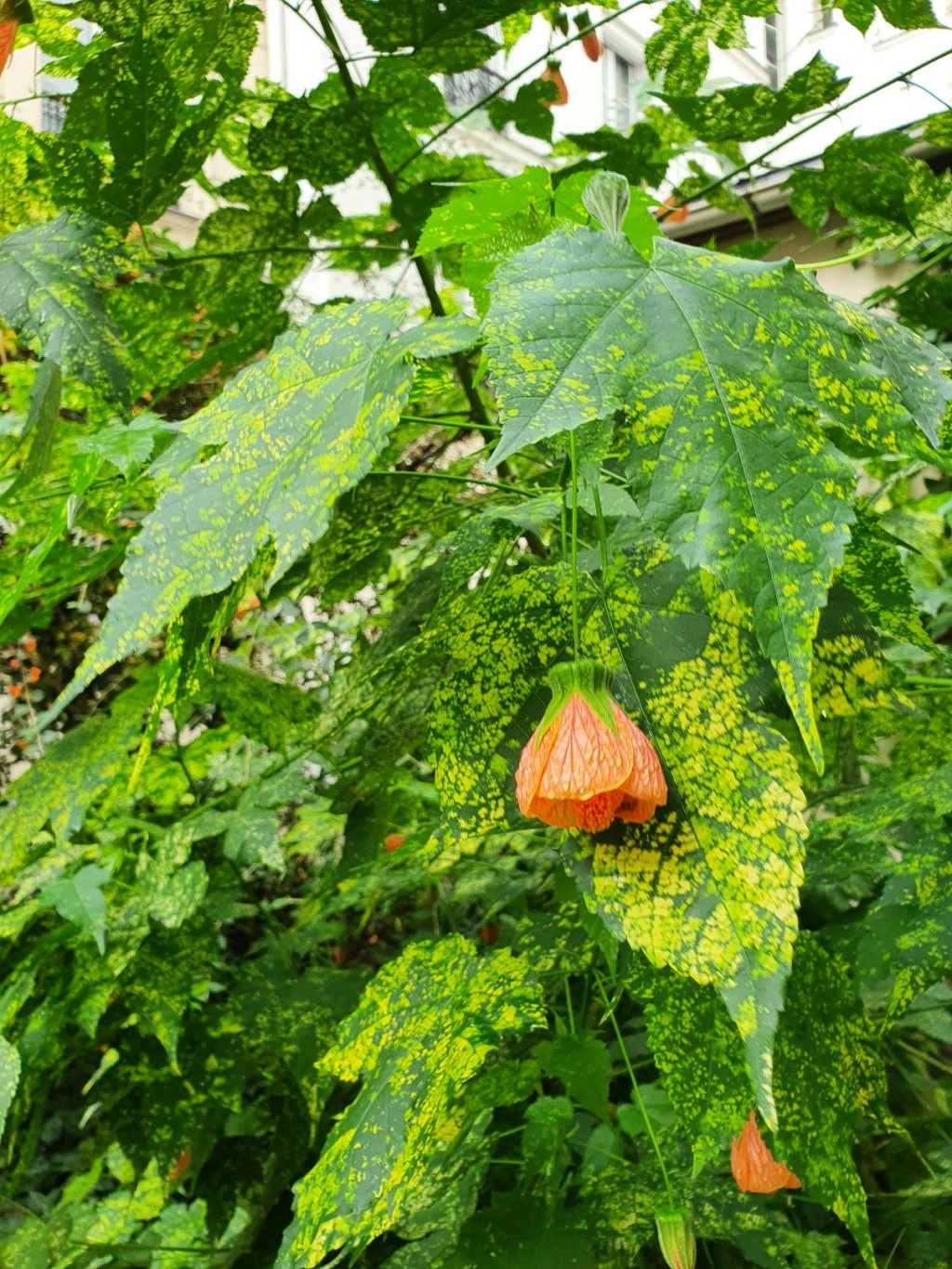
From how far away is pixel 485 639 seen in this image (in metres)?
0.36

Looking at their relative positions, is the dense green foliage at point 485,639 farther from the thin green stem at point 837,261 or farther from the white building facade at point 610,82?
the white building facade at point 610,82

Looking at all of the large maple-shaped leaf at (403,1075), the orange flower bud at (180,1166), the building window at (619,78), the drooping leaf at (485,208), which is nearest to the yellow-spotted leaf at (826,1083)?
the large maple-shaped leaf at (403,1075)

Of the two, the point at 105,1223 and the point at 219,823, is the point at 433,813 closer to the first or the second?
the point at 219,823

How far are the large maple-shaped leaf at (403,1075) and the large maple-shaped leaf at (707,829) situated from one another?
0.12 metres

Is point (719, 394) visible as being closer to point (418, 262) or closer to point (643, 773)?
point (643, 773)

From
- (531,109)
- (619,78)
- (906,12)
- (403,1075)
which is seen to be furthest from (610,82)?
(403,1075)

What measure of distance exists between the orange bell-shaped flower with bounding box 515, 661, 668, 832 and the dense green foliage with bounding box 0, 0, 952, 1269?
1 cm

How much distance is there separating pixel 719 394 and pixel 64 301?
0.31m

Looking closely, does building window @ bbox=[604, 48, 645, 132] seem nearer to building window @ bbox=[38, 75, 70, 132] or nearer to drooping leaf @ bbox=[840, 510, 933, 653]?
building window @ bbox=[38, 75, 70, 132]

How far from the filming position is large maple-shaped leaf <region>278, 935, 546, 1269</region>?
13.6 inches

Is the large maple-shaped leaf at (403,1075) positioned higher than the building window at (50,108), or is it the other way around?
the building window at (50,108)

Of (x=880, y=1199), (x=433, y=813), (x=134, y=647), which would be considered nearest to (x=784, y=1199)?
(x=880, y=1199)

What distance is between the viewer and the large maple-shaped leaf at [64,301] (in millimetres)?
405

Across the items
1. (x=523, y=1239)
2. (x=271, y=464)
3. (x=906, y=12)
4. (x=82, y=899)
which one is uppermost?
(x=906, y=12)
